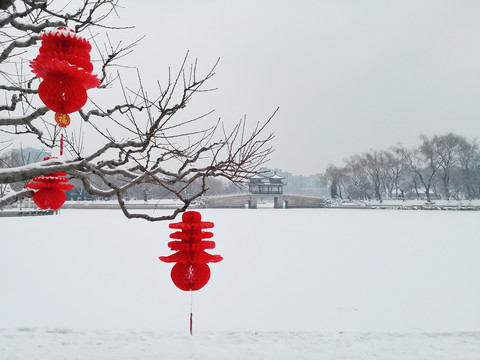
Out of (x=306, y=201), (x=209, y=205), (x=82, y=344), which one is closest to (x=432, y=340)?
(x=82, y=344)

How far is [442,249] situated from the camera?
37.8ft

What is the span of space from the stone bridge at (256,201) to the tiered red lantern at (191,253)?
40127 millimetres

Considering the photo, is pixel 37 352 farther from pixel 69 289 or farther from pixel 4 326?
pixel 69 289

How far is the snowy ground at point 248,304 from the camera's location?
3959mm

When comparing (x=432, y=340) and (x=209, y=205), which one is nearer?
(x=432, y=340)

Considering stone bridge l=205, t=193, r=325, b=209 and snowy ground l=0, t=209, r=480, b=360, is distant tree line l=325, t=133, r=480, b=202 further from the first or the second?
snowy ground l=0, t=209, r=480, b=360

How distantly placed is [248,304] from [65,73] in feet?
16.7

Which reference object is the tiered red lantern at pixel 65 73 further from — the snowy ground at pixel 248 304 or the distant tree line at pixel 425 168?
the distant tree line at pixel 425 168

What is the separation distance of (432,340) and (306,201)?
145ft

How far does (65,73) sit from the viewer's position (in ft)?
4.84

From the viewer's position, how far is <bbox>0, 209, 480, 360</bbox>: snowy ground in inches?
156

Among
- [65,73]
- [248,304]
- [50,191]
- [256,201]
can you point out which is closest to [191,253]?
[65,73]

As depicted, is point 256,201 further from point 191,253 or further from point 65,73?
point 65,73

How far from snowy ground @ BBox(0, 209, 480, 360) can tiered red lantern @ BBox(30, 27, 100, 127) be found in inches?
118
